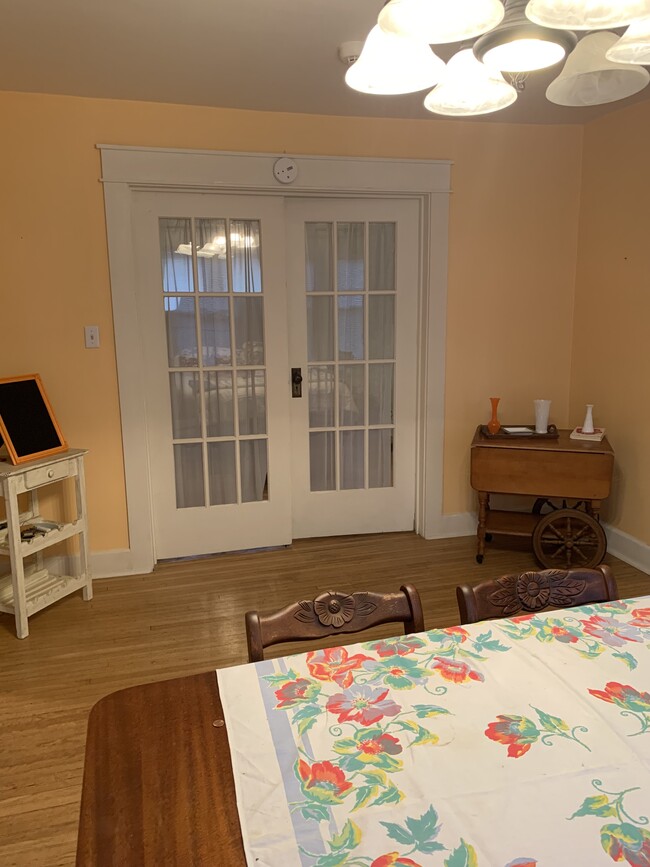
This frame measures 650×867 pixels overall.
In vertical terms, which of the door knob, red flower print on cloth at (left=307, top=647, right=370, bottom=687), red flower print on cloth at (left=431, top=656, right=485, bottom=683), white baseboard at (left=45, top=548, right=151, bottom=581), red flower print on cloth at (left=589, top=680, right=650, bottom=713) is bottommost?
white baseboard at (left=45, top=548, right=151, bottom=581)

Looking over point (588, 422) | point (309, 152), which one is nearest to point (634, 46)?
point (309, 152)

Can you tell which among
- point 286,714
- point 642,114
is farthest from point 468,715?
point 642,114

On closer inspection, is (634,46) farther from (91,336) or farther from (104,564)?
(104,564)

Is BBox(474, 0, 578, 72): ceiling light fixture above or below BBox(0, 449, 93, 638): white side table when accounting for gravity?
above

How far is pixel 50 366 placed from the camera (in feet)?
10.4

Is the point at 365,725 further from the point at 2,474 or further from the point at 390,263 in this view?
the point at 390,263

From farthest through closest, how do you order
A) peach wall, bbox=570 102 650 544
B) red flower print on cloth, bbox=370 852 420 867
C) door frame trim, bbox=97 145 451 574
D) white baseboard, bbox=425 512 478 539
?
white baseboard, bbox=425 512 478 539, peach wall, bbox=570 102 650 544, door frame trim, bbox=97 145 451 574, red flower print on cloth, bbox=370 852 420 867

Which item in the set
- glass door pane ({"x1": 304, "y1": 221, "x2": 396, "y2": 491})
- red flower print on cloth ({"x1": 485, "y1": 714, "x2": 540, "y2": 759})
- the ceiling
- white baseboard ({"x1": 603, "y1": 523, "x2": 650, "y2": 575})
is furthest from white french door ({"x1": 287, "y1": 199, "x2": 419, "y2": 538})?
red flower print on cloth ({"x1": 485, "y1": 714, "x2": 540, "y2": 759})

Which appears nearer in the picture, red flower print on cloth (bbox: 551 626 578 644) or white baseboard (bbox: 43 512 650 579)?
red flower print on cloth (bbox: 551 626 578 644)

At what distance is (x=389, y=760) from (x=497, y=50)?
1.24 metres

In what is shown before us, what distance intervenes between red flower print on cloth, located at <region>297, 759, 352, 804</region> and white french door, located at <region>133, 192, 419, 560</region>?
2.70m

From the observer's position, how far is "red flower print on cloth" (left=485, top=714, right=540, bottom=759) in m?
1.00

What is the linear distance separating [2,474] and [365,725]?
2144 mm

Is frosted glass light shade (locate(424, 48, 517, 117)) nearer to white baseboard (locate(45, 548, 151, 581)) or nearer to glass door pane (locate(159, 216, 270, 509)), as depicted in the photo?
glass door pane (locate(159, 216, 270, 509))
